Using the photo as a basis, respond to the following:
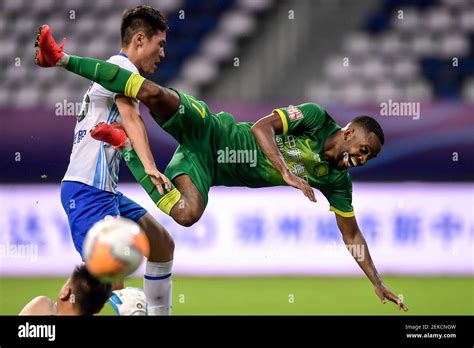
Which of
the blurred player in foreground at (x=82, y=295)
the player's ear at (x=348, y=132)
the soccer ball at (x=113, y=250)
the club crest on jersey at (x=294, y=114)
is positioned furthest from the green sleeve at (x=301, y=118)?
the blurred player in foreground at (x=82, y=295)

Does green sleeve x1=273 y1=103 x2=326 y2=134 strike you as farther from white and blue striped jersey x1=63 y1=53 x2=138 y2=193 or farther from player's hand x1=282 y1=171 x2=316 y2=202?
white and blue striped jersey x1=63 y1=53 x2=138 y2=193

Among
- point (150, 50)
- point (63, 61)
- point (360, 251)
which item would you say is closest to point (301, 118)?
point (360, 251)

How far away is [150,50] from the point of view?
236 inches

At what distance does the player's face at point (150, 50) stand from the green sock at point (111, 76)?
0.31 m

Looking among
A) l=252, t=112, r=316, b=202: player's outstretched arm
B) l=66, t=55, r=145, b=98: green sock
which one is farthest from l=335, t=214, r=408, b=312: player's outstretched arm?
l=66, t=55, r=145, b=98: green sock

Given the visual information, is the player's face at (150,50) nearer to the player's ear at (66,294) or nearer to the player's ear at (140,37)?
the player's ear at (140,37)

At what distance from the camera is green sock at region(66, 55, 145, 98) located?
18.5 ft

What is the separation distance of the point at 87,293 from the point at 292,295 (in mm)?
4138

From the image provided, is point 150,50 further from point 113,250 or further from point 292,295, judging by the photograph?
point 292,295

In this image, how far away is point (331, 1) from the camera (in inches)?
460

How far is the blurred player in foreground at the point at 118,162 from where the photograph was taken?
18.1 ft
